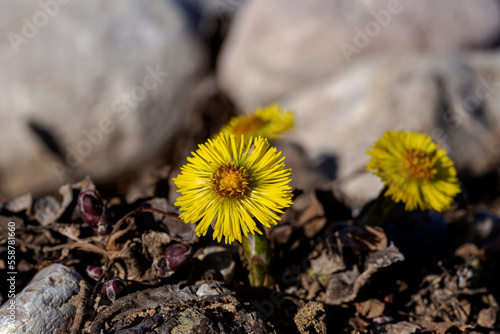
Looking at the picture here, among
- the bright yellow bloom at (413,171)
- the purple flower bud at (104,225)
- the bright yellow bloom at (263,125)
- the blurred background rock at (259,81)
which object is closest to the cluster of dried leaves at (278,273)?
the purple flower bud at (104,225)

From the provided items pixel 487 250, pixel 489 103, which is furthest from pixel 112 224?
pixel 489 103

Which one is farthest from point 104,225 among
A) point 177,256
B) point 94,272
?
point 177,256

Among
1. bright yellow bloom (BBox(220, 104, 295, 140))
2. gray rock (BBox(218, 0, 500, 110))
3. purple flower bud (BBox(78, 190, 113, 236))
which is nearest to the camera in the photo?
purple flower bud (BBox(78, 190, 113, 236))

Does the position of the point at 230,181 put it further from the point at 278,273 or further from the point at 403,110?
the point at 403,110

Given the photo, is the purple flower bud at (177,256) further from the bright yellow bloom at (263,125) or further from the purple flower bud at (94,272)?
the bright yellow bloom at (263,125)

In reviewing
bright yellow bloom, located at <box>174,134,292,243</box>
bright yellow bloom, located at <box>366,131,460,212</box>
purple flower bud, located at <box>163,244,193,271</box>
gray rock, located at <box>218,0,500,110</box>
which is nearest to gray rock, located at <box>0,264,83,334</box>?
purple flower bud, located at <box>163,244,193,271</box>

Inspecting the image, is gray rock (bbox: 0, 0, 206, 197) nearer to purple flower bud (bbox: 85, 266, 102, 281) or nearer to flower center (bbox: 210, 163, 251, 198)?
purple flower bud (bbox: 85, 266, 102, 281)
